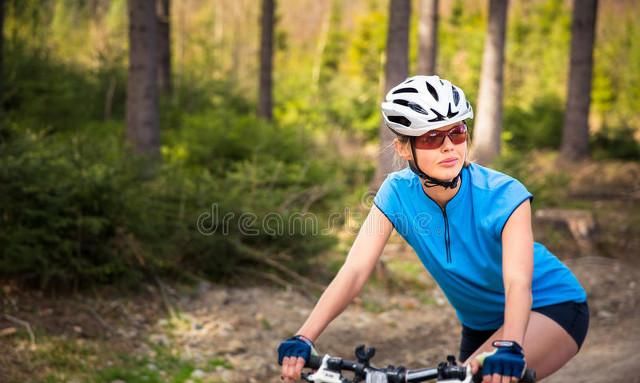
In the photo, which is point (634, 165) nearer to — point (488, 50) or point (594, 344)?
point (488, 50)

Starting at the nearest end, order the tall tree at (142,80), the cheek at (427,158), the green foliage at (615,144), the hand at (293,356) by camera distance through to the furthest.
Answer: the hand at (293,356) → the cheek at (427,158) → the tall tree at (142,80) → the green foliage at (615,144)

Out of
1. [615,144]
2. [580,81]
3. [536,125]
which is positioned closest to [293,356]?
[580,81]

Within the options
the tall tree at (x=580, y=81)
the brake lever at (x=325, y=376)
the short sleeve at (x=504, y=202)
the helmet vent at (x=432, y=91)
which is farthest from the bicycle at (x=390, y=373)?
the tall tree at (x=580, y=81)

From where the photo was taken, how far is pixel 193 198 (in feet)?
27.3

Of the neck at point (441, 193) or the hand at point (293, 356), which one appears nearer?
the hand at point (293, 356)

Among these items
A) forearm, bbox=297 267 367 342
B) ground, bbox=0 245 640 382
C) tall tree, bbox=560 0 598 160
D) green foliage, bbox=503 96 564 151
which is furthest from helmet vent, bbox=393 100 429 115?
green foliage, bbox=503 96 564 151

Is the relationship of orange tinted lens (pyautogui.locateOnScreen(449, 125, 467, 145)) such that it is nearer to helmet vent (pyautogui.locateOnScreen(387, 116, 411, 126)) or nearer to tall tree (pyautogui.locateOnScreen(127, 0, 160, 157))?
Result: helmet vent (pyautogui.locateOnScreen(387, 116, 411, 126))

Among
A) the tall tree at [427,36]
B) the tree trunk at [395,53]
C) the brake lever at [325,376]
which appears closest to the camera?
the brake lever at [325,376]

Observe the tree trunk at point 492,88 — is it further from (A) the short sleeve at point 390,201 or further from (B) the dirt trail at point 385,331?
(A) the short sleeve at point 390,201

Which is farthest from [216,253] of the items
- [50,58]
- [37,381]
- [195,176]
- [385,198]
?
[50,58]

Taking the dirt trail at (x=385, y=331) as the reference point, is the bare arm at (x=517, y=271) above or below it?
above

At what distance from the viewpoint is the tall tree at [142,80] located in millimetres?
10297

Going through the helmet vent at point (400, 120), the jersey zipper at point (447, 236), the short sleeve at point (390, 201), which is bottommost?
the jersey zipper at point (447, 236)

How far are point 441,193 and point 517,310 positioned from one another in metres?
0.58
